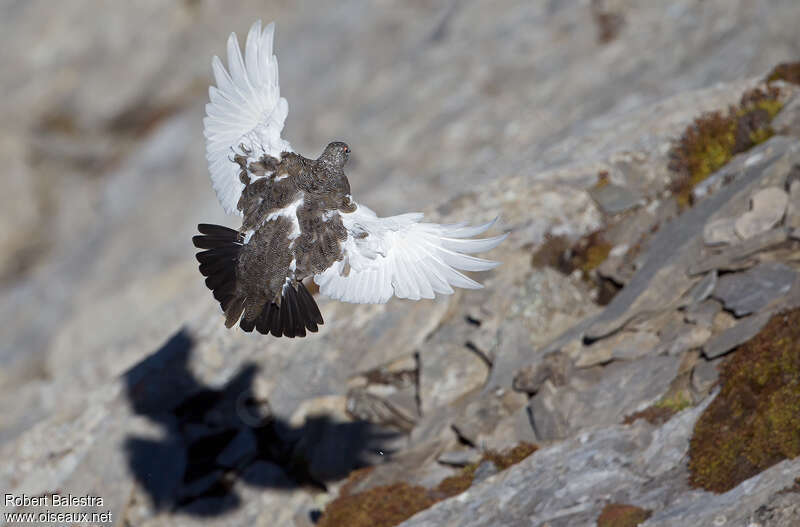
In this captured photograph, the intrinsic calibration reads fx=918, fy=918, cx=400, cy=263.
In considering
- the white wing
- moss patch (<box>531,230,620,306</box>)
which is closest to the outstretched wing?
the white wing

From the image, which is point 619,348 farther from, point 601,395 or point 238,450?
point 238,450

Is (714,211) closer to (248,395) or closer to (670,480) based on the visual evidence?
(670,480)

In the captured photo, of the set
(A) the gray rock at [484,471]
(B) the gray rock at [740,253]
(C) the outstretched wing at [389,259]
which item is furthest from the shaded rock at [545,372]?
(C) the outstretched wing at [389,259]

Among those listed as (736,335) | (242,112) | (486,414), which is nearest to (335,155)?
(242,112)

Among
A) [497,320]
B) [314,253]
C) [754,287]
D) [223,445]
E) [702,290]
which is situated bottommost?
[754,287]

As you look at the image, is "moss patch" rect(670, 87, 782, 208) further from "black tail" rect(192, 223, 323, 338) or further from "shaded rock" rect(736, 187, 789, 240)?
"black tail" rect(192, 223, 323, 338)

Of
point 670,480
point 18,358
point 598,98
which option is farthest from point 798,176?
point 18,358
